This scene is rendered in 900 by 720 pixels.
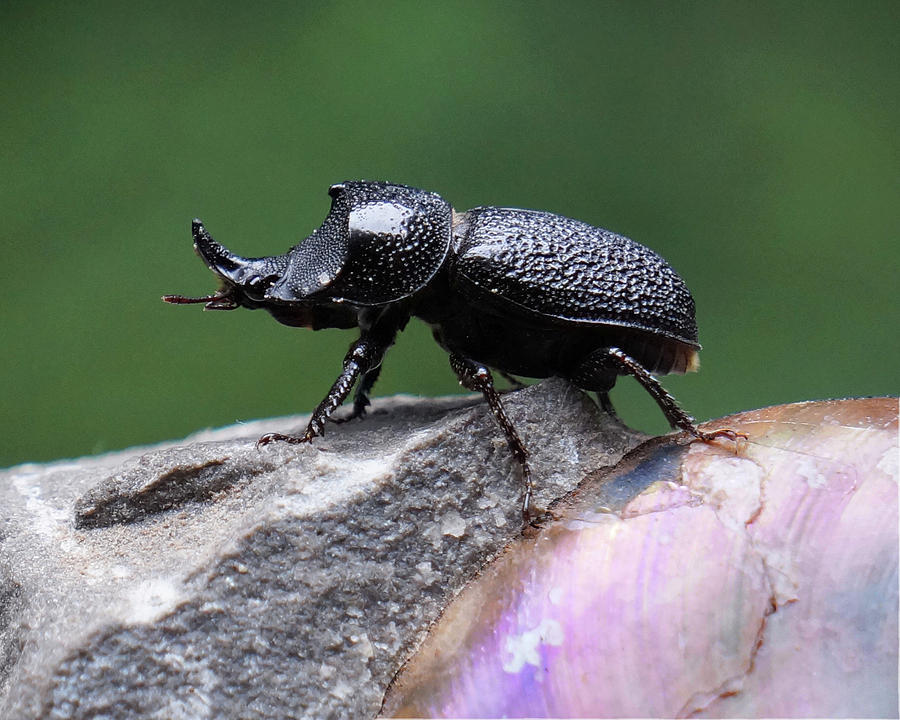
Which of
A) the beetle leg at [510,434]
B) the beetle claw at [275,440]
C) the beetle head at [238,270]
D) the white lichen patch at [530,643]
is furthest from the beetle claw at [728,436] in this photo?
the beetle head at [238,270]

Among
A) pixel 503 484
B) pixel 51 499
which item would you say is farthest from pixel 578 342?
pixel 51 499

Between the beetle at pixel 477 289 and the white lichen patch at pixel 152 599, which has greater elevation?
the beetle at pixel 477 289

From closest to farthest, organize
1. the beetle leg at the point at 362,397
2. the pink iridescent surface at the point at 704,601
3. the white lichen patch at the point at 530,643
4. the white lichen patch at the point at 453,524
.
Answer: the pink iridescent surface at the point at 704,601 < the white lichen patch at the point at 530,643 < the white lichen patch at the point at 453,524 < the beetle leg at the point at 362,397

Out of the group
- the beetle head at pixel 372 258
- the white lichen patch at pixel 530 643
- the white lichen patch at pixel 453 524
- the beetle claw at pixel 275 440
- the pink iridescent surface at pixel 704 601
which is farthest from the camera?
the beetle head at pixel 372 258

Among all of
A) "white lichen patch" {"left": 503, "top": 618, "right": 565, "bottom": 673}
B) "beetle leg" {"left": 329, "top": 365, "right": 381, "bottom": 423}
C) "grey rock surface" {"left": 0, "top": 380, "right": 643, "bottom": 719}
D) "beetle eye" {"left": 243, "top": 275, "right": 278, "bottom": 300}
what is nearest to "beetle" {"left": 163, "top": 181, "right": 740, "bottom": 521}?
"beetle eye" {"left": 243, "top": 275, "right": 278, "bottom": 300}

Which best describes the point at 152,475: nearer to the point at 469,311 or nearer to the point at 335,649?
the point at 335,649

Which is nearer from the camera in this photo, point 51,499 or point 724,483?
point 724,483

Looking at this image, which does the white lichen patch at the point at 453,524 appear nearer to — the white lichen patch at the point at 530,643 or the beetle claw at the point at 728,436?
Answer: the white lichen patch at the point at 530,643

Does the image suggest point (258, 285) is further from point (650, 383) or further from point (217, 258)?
point (650, 383)
